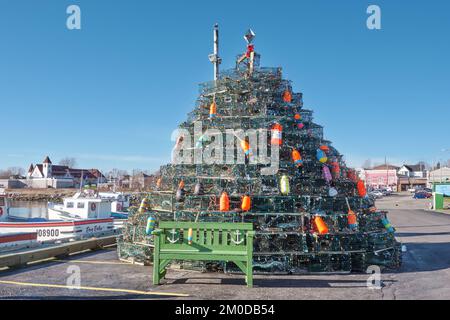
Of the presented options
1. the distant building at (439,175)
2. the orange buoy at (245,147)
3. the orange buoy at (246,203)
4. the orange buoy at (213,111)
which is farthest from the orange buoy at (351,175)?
the distant building at (439,175)

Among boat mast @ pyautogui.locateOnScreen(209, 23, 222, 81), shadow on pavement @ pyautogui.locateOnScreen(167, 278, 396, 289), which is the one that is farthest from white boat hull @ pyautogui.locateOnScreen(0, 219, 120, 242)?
shadow on pavement @ pyautogui.locateOnScreen(167, 278, 396, 289)

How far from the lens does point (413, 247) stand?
15430 millimetres

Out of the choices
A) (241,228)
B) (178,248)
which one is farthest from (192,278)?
(241,228)

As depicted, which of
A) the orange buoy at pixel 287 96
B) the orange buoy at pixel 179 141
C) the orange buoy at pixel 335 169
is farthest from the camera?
the orange buoy at pixel 179 141

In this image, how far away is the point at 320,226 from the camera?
394 inches

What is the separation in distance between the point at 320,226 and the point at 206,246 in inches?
132

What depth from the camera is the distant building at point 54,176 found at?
113000mm

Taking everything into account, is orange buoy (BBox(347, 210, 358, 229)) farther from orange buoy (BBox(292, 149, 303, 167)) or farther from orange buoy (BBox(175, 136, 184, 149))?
orange buoy (BBox(175, 136, 184, 149))

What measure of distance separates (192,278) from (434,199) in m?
43.5

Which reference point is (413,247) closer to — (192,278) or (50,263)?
(192,278)

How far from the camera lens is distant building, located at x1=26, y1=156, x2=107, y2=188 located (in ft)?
371

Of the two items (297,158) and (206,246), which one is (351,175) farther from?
(206,246)

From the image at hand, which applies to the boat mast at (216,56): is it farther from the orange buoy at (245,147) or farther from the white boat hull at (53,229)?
the white boat hull at (53,229)

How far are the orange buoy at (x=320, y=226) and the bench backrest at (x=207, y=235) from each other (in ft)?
7.63
